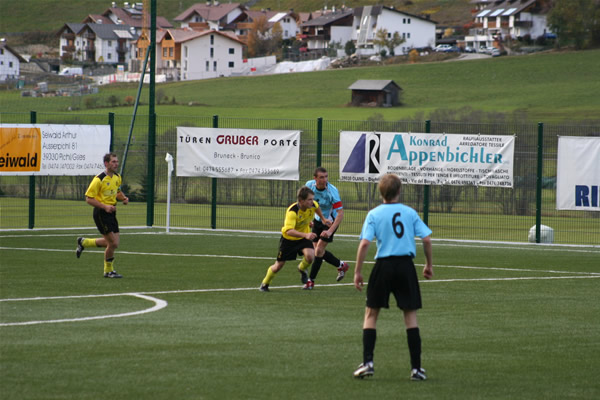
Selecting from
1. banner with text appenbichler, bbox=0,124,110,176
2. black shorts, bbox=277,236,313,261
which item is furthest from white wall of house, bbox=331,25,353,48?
black shorts, bbox=277,236,313,261

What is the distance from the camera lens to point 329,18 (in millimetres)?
167625

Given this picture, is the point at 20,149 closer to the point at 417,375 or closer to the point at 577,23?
the point at 417,375

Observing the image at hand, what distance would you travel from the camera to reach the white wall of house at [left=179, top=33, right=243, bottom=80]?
130 metres

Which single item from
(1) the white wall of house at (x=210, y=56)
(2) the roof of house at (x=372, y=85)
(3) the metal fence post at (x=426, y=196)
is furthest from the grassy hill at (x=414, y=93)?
(3) the metal fence post at (x=426, y=196)

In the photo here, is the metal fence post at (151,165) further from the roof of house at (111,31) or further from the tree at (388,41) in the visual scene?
the roof of house at (111,31)

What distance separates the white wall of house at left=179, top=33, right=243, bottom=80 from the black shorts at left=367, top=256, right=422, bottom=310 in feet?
396

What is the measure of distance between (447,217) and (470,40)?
13475 cm

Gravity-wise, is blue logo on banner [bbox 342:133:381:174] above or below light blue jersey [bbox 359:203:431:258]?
above

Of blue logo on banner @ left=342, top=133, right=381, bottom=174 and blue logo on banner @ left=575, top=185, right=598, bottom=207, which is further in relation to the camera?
blue logo on banner @ left=342, top=133, right=381, bottom=174

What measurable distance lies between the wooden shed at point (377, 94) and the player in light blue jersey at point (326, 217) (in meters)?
67.7

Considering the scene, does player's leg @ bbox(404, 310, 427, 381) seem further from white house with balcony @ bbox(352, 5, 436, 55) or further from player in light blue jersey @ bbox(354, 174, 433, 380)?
white house with balcony @ bbox(352, 5, 436, 55)

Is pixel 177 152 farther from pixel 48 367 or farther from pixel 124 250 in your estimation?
pixel 48 367

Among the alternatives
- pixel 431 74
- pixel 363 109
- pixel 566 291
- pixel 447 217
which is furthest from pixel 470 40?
pixel 566 291

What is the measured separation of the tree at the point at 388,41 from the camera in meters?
133
